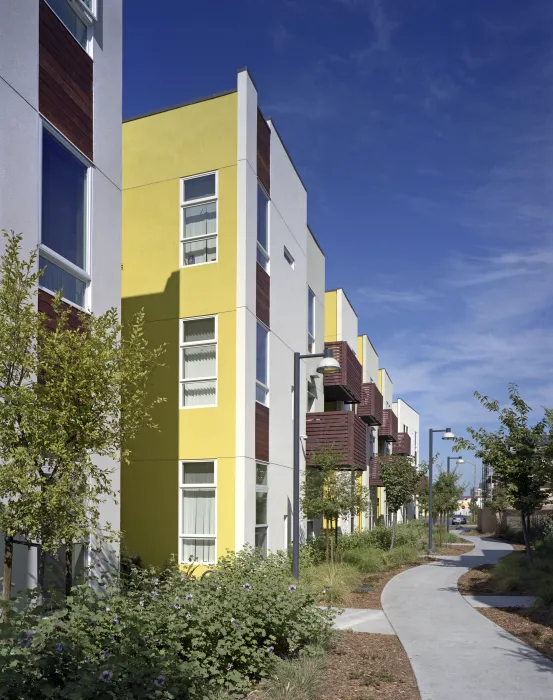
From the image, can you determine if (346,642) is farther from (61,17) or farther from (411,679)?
(61,17)

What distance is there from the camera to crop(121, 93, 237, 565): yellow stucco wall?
45.6 ft

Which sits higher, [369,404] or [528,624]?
[369,404]

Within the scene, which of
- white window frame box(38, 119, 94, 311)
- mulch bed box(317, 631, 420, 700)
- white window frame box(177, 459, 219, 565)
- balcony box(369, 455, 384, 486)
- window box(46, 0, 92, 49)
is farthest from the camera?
balcony box(369, 455, 384, 486)

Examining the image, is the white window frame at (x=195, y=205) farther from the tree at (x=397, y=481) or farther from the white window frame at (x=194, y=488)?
the tree at (x=397, y=481)

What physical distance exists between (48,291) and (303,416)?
40.2 feet

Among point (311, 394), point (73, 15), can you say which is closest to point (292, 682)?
point (73, 15)

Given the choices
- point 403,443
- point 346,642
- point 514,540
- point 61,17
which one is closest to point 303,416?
point 346,642

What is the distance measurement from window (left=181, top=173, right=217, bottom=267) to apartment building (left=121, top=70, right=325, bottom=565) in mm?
24

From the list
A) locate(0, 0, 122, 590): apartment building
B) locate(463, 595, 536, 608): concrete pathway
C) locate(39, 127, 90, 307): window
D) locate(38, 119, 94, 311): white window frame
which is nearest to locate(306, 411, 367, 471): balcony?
locate(463, 595, 536, 608): concrete pathway

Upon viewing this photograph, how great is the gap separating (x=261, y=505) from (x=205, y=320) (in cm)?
425

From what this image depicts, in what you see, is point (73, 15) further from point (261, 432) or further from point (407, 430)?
point (407, 430)

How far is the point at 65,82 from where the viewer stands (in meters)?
8.84

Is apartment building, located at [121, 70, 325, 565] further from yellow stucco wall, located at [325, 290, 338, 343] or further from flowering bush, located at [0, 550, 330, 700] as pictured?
yellow stucco wall, located at [325, 290, 338, 343]

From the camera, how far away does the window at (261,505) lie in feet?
48.2
